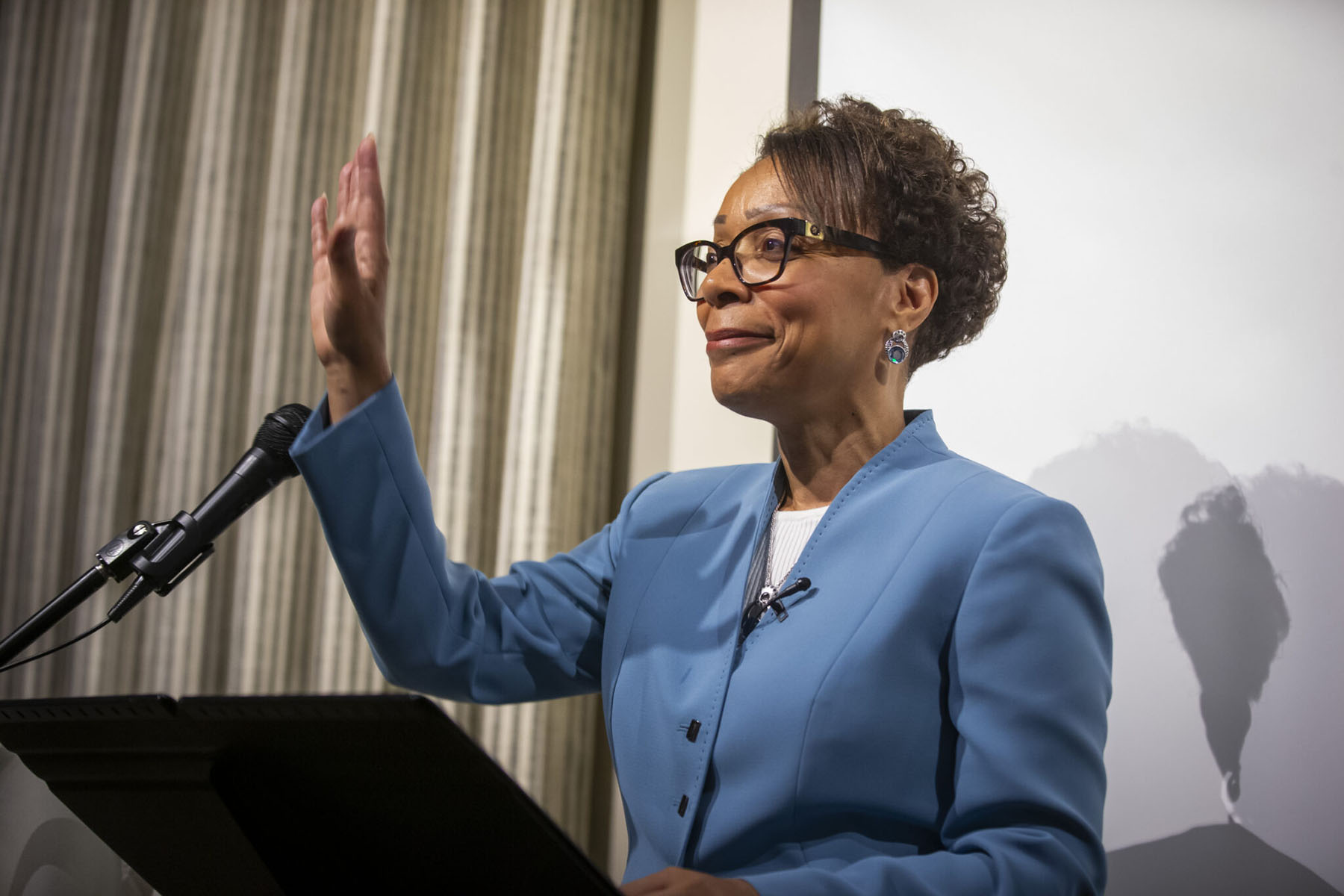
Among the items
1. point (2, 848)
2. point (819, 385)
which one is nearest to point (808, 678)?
point (819, 385)

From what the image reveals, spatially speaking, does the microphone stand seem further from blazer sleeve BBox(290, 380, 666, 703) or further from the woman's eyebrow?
the woman's eyebrow

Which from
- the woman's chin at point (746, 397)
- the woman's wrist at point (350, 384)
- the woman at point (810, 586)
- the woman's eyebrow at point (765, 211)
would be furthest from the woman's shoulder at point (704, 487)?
the woman's wrist at point (350, 384)

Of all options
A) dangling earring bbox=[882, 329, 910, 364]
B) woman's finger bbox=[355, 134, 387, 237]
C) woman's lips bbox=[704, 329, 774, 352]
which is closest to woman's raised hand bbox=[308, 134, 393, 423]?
woman's finger bbox=[355, 134, 387, 237]

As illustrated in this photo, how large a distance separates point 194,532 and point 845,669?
692 millimetres

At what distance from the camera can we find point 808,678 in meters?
1.19

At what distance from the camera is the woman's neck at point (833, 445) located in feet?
4.78

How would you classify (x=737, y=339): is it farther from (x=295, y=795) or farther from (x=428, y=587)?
(x=295, y=795)

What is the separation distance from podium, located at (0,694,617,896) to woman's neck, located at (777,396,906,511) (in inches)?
29.9

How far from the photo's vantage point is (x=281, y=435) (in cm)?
120

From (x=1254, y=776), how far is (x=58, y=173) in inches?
114

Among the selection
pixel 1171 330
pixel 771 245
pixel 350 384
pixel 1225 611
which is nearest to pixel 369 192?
pixel 350 384

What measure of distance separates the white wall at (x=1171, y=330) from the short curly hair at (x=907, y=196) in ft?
0.73

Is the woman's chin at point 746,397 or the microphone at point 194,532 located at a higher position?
the woman's chin at point 746,397

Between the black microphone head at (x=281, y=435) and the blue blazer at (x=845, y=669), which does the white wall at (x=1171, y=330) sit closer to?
the blue blazer at (x=845, y=669)
